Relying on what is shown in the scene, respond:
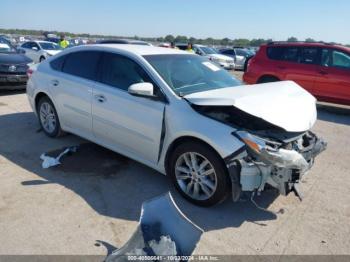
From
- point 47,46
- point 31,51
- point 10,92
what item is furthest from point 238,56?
point 10,92

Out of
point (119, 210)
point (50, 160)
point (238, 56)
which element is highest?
point (238, 56)

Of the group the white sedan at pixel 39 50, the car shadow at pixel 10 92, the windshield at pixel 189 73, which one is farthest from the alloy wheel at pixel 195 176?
the white sedan at pixel 39 50

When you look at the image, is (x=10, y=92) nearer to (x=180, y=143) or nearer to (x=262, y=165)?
(x=180, y=143)

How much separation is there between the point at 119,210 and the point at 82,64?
7.80ft

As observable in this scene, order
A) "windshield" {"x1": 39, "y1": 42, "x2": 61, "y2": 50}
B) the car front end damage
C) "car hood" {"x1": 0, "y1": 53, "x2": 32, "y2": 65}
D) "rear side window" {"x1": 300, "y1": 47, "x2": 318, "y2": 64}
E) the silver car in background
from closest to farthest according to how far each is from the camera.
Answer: the car front end damage < "rear side window" {"x1": 300, "y1": 47, "x2": 318, "y2": 64} < "car hood" {"x1": 0, "y1": 53, "x2": 32, "y2": 65} < "windshield" {"x1": 39, "y1": 42, "x2": 61, "y2": 50} < the silver car in background

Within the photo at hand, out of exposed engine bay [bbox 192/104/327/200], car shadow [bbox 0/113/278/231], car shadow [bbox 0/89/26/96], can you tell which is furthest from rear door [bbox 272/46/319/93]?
car shadow [bbox 0/89/26/96]

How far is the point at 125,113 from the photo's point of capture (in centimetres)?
417

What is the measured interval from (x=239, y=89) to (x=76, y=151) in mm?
2639

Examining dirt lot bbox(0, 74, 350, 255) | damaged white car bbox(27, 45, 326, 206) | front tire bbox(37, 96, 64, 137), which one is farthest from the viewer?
front tire bbox(37, 96, 64, 137)

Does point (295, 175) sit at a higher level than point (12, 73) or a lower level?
lower

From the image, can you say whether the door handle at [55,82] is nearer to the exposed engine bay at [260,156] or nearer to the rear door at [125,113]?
the rear door at [125,113]

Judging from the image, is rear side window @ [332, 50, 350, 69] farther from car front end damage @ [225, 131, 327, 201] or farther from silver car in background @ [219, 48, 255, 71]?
silver car in background @ [219, 48, 255, 71]

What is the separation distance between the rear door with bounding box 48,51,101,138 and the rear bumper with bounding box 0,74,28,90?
4.74 meters

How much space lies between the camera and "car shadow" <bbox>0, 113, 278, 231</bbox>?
360 cm
